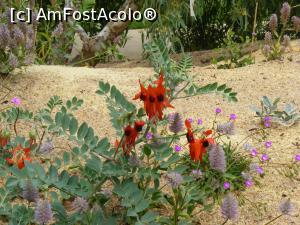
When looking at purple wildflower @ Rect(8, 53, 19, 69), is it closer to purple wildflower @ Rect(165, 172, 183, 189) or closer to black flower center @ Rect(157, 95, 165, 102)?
purple wildflower @ Rect(165, 172, 183, 189)

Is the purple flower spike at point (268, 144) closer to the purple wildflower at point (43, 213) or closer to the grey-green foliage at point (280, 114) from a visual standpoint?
the grey-green foliage at point (280, 114)

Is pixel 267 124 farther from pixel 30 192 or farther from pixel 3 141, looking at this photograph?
pixel 30 192

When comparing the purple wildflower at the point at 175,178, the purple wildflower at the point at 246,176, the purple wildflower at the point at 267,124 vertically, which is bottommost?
the purple wildflower at the point at 246,176

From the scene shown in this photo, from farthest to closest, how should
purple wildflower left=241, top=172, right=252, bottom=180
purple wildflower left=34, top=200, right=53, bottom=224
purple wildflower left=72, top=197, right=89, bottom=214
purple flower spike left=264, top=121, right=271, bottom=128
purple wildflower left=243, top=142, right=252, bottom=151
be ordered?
purple flower spike left=264, top=121, right=271, bottom=128
purple wildflower left=243, top=142, right=252, bottom=151
purple wildflower left=241, top=172, right=252, bottom=180
purple wildflower left=72, top=197, right=89, bottom=214
purple wildflower left=34, top=200, right=53, bottom=224

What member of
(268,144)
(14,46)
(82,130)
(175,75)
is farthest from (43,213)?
(14,46)

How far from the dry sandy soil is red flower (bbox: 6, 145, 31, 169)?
785 millimetres

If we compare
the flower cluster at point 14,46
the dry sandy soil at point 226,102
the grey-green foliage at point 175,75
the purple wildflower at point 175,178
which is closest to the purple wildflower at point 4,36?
the flower cluster at point 14,46

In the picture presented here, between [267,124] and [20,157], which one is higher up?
[20,157]

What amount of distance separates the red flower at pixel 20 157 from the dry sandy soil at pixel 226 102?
785mm

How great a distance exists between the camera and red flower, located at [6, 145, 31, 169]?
2.28m

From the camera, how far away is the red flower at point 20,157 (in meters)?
2.28

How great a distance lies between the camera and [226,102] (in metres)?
3.93

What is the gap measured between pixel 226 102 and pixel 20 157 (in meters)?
1.90

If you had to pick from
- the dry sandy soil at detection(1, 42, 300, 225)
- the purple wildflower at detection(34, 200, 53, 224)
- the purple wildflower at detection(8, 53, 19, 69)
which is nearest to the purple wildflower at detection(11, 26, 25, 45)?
Result: the purple wildflower at detection(8, 53, 19, 69)
